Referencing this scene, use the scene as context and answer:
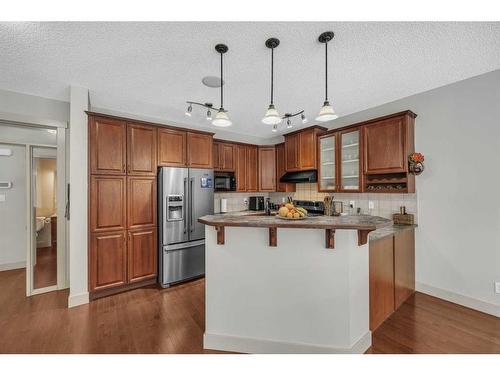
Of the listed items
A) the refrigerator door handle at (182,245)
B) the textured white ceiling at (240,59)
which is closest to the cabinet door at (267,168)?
the textured white ceiling at (240,59)

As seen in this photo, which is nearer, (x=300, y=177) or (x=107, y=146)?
(x=107, y=146)

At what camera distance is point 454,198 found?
273 centimetres

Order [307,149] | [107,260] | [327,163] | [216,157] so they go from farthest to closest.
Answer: [216,157] → [307,149] → [327,163] → [107,260]

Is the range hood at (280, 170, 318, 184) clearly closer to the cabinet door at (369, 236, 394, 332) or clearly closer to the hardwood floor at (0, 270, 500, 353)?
the cabinet door at (369, 236, 394, 332)

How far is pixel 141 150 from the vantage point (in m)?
3.25

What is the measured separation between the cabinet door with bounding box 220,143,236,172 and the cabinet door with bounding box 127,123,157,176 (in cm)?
152

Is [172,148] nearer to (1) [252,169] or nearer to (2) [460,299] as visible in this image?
(1) [252,169]

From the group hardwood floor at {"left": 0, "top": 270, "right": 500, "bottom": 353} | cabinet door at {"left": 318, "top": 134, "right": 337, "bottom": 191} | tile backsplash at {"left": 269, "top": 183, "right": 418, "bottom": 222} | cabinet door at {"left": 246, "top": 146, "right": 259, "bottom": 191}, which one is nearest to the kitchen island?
hardwood floor at {"left": 0, "top": 270, "right": 500, "bottom": 353}

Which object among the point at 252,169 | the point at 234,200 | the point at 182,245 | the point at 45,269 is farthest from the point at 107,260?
the point at 252,169

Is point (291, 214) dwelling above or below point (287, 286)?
above

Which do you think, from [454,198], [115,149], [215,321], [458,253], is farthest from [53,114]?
[458,253]

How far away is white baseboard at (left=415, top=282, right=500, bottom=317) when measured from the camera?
2.46 meters

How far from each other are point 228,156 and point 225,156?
73 millimetres

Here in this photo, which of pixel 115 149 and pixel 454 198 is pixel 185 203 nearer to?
pixel 115 149
